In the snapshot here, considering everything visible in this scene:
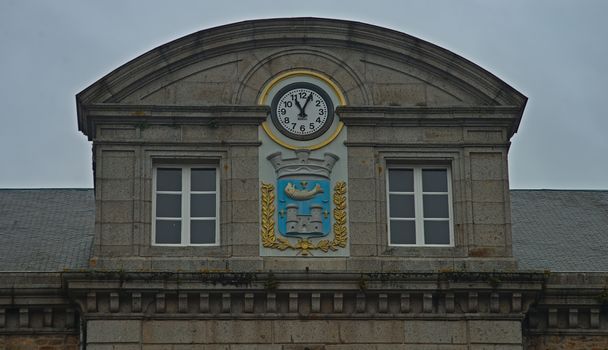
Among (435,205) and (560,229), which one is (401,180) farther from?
(560,229)

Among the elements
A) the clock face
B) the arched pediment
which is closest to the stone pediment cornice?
the arched pediment

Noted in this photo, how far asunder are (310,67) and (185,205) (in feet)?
11.2

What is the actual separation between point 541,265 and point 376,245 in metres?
3.95

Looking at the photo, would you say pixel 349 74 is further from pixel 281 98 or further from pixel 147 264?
pixel 147 264

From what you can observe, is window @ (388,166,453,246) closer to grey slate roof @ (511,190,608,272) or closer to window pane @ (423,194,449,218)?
window pane @ (423,194,449,218)

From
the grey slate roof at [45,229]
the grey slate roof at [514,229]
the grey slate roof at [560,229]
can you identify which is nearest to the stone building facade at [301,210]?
the grey slate roof at [514,229]

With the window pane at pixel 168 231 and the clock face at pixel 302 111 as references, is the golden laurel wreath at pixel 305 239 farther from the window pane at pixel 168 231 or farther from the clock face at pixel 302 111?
the window pane at pixel 168 231

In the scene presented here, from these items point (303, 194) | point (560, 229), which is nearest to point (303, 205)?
point (303, 194)

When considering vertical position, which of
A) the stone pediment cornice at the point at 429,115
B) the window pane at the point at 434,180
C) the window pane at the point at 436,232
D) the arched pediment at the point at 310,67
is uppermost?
the arched pediment at the point at 310,67

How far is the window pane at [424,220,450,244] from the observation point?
2997 cm

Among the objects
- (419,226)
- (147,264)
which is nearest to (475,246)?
(419,226)

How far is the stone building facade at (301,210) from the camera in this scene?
29.0 metres

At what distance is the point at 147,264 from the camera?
96.0 ft

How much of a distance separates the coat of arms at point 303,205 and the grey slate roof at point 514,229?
12.6 feet
